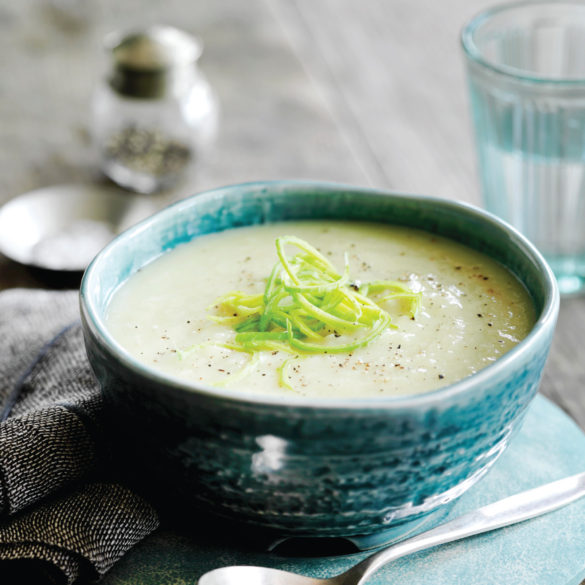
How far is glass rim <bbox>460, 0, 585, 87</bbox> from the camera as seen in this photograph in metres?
1.47

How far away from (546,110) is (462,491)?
854mm

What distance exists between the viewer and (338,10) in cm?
277

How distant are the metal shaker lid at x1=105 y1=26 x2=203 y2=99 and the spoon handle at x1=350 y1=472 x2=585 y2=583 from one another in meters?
1.19

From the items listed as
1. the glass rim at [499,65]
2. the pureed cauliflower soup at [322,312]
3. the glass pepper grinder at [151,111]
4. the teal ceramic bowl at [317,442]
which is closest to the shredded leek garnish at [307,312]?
the pureed cauliflower soup at [322,312]

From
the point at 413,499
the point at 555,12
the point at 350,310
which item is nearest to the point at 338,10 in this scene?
the point at 555,12

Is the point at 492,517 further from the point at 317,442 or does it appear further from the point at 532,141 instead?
the point at 532,141

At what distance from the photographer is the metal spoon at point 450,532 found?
0.83 meters

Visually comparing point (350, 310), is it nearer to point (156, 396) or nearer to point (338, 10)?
point (156, 396)

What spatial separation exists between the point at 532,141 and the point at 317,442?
1.00 meters

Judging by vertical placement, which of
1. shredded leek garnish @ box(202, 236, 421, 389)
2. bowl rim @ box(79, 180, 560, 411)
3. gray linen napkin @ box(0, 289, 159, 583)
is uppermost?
bowl rim @ box(79, 180, 560, 411)

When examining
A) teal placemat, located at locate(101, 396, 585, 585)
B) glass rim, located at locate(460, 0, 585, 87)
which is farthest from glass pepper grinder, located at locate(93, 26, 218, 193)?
teal placemat, located at locate(101, 396, 585, 585)

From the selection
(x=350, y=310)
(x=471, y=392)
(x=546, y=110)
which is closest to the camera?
(x=471, y=392)

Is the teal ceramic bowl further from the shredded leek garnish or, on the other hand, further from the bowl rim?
the shredded leek garnish

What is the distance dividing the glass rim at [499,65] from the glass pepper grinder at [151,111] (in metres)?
0.56
